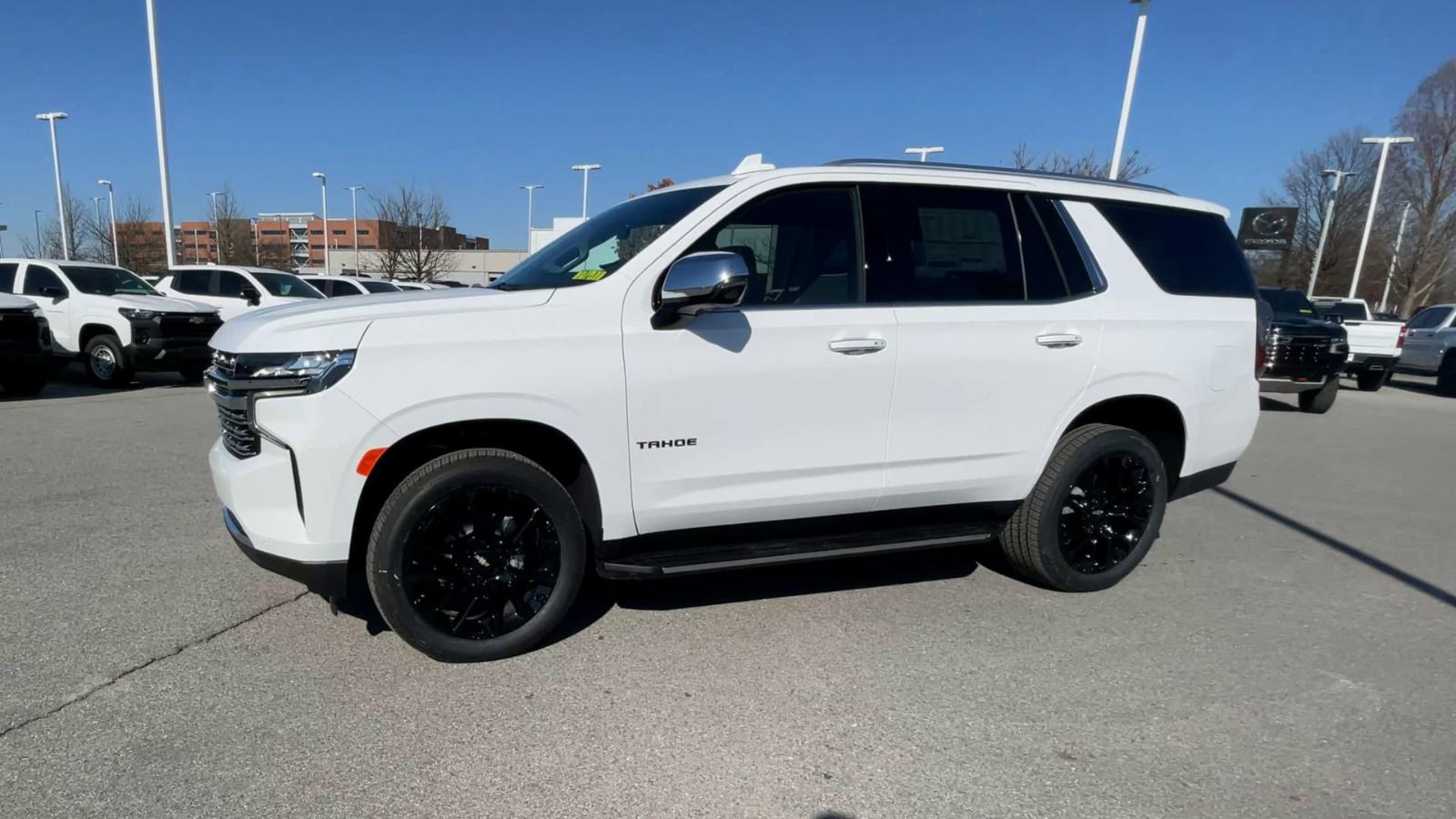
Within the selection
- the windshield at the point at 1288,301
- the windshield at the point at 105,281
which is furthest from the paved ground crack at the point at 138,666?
the windshield at the point at 1288,301

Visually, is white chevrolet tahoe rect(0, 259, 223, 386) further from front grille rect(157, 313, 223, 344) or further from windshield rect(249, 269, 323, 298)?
windshield rect(249, 269, 323, 298)

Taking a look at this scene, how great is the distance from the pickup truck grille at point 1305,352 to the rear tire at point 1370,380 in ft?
24.2

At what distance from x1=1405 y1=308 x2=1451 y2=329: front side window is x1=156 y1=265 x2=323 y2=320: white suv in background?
2264 cm

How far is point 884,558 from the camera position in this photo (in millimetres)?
4633

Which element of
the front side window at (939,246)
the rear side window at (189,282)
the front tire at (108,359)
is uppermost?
the front side window at (939,246)

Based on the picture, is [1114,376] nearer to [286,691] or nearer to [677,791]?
[677,791]

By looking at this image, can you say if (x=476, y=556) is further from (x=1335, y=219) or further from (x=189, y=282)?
(x=1335, y=219)

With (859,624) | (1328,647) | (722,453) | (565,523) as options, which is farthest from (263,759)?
(1328,647)

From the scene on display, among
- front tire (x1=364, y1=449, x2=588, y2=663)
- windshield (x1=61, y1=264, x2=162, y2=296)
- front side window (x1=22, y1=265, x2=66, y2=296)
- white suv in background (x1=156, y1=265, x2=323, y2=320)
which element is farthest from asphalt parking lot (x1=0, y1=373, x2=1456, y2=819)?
white suv in background (x1=156, y1=265, x2=323, y2=320)

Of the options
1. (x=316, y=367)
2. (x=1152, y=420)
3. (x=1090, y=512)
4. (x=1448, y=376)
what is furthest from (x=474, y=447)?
(x=1448, y=376)

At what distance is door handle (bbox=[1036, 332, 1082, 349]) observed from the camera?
3.73 m

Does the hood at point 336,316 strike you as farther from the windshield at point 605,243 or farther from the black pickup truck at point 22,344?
the black pickup truck at point 22,344

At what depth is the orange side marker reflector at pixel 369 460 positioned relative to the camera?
9.41 feet

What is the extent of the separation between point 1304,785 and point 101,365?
44.5 feet
